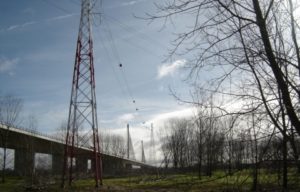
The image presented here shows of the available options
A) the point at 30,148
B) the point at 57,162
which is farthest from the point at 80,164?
the point at 57,162

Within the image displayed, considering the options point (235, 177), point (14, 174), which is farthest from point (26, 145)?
point (235, 177)

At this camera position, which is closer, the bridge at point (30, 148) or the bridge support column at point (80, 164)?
the bridge at point (30, 148)

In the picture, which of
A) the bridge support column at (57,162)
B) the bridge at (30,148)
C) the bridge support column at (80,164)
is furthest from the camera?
the bridge support column at (57,162)

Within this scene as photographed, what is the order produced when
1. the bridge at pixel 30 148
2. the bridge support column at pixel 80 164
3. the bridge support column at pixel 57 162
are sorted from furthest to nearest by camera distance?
the bridge support column at pixel 57 162
the bridge support column at pixel 80 164
the bridge at pixel 30 148

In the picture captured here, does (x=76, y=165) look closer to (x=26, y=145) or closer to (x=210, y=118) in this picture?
(x=26, y=145)

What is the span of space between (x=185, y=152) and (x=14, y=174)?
1823 inches

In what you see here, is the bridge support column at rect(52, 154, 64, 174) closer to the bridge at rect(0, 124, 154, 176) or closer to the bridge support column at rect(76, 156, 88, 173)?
the bridge at rect(0, 124, 154, 176)

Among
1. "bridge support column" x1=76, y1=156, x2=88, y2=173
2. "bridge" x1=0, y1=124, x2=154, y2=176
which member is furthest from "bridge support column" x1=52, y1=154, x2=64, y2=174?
"bridge support column" x1=76, y1=156, x2=88, y2=173

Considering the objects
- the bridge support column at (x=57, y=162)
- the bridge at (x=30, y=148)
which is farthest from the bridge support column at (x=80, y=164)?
the bridge support column at (x=57, y=162)

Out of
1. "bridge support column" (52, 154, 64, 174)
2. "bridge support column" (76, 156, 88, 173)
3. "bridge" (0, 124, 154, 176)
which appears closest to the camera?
"bridge" (0, 124, 154, 176)

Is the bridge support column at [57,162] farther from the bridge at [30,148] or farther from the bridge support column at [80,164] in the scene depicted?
the bridge support column at [80,164]

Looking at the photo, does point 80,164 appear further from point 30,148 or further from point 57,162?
point 57,162

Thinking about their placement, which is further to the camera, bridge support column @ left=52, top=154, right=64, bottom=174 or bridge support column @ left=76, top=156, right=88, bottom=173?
bridge support column @ left=52, top=154, right=64, bottom=174

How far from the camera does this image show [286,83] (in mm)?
5426
